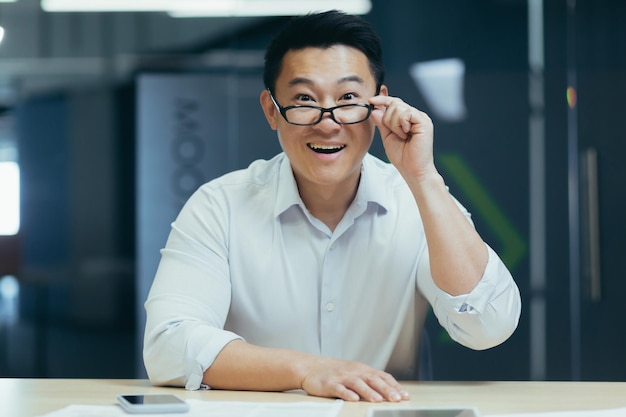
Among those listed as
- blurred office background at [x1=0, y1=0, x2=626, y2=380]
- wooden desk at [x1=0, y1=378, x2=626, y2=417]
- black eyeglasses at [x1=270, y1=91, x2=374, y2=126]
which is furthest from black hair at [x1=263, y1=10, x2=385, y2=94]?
blurred office background at [x1=0, y1=0, x2=626, y2=380]

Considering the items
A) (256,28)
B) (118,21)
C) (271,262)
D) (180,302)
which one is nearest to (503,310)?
(271,262)

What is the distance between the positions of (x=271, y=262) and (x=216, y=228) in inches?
6.1

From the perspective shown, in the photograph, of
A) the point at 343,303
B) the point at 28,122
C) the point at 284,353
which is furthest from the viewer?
the point at 28,122

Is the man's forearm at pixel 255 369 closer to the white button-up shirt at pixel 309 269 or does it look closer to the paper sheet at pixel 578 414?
the white button-up shirt at pixel 309 269

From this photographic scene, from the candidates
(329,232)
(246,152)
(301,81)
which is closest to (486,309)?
(329,232)

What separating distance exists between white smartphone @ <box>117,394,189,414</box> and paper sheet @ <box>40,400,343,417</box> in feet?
0.03

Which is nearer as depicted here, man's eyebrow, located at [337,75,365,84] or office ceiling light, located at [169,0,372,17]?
man's eyebrow, located at [337,75,365,84]

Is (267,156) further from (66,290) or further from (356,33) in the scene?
(356,33)

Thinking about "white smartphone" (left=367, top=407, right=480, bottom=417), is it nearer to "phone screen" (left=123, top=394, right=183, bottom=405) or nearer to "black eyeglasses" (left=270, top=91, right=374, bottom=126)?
"phone screen" (left=123, top=394, right=183, bottom=405)

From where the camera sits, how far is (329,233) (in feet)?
6.61

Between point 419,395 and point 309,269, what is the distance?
1.81 feet

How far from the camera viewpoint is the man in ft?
6.02

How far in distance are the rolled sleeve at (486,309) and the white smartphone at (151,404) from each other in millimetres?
650

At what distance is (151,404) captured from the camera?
1.35 m
